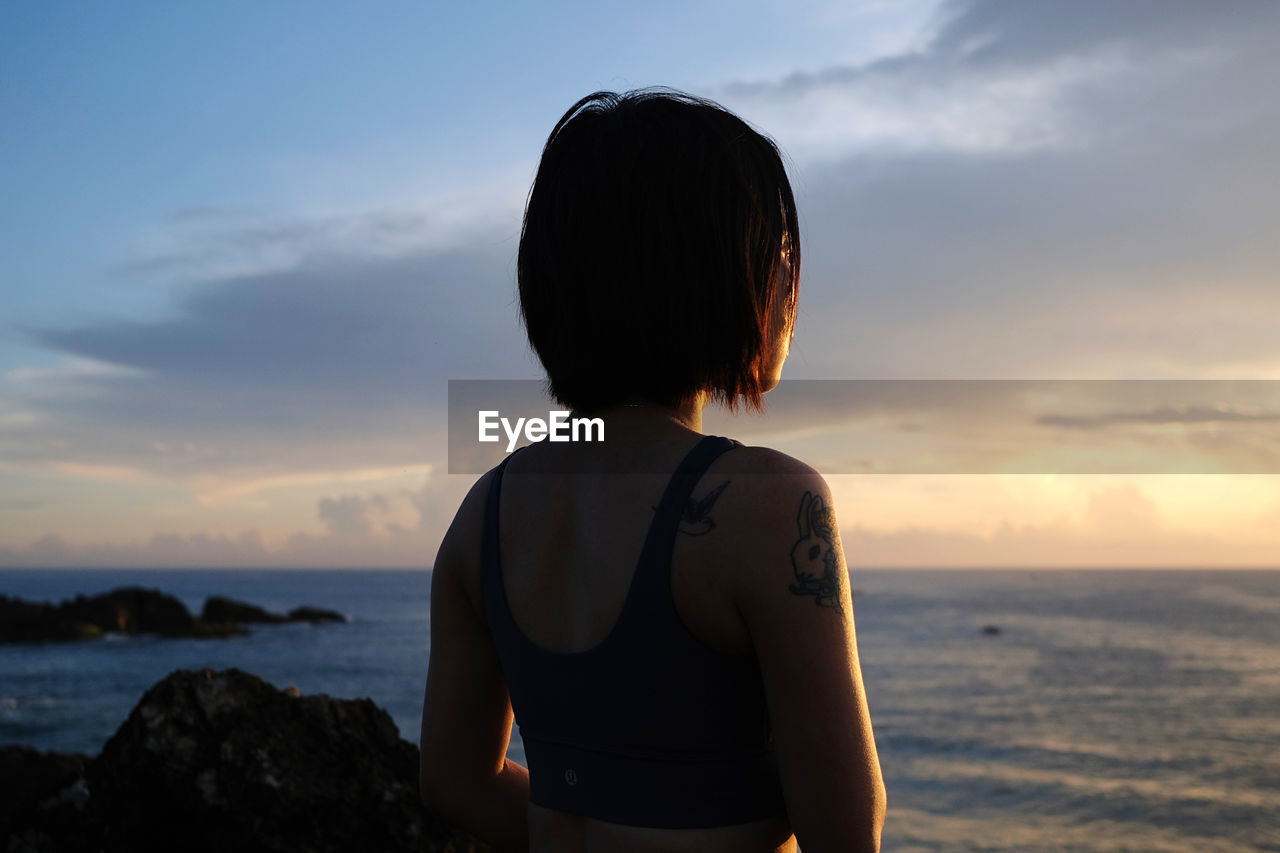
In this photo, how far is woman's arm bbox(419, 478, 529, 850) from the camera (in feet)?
5.57

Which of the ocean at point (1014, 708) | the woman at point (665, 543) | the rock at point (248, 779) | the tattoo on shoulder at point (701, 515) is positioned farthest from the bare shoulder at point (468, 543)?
the ocean at point (1014, 708)

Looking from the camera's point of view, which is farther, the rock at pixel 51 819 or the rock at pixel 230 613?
the rock at pixel 230 613

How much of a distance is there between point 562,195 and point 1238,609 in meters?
94.3

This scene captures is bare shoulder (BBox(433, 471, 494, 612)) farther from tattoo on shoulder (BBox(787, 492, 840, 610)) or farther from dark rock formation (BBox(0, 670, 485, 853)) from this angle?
dark rock formation (BBox(0, 670, 485, 853))

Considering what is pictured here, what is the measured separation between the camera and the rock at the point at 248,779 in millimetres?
3371

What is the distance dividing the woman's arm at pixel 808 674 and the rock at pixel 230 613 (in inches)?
2514

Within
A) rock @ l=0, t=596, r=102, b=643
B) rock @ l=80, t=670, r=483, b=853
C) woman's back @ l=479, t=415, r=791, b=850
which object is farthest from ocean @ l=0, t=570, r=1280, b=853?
woman's back @ l=479, t=415, r=791, b=850

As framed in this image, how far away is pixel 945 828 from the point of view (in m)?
16.2

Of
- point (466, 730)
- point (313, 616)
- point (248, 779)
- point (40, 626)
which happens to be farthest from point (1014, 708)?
point (313, 616)

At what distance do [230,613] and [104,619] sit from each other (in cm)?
911

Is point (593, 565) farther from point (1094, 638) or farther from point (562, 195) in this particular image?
point (1094, 638)

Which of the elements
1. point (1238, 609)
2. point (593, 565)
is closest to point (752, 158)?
point (593, 565)

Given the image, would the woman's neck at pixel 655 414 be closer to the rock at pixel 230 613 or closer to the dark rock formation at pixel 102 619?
the dark rock formation at pixel 102 619

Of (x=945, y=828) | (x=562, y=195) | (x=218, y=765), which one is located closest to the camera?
(x=562, y=195)
